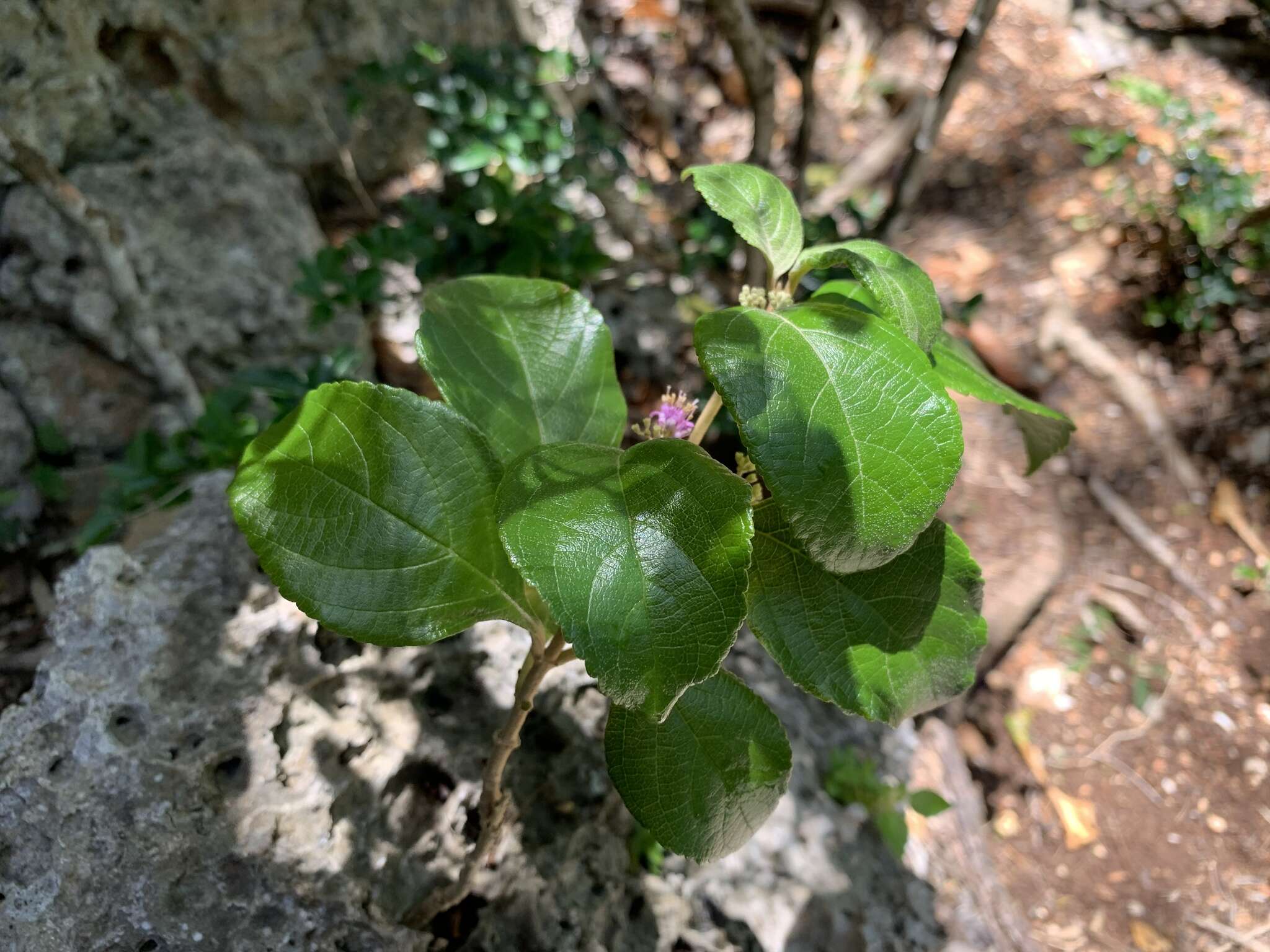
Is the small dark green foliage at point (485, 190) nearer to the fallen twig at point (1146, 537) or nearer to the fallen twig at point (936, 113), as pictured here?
the fallen twig at point (936, 113)

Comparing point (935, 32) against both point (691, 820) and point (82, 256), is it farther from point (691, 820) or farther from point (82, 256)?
point (691, 820)

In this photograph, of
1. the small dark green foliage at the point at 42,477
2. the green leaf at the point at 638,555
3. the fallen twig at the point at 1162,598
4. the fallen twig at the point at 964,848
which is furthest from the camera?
the fallen twig at the point at 1162,598

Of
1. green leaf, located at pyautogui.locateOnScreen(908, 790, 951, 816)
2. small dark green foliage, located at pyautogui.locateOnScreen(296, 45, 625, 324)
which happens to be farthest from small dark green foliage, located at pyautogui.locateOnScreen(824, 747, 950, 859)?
small dark green foliage, located at pyautogui.locateOnScreen(296, 45, 625, 324)

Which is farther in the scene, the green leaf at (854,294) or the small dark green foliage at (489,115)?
the small dark green foliage at (489,115)

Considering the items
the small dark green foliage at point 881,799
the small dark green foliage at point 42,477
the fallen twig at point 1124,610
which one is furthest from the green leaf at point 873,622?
the fallen twig at point 1124,610

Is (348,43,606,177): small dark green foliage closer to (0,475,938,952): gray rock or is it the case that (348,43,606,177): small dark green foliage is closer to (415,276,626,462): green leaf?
(0,475,938,952): gray rock

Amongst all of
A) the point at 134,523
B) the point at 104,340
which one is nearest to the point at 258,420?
the point at 134,523

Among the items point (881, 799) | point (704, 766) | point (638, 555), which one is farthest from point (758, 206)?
point (881, 799)
